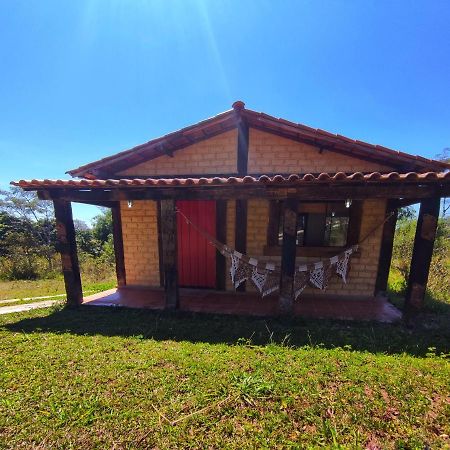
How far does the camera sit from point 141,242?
5773 mm

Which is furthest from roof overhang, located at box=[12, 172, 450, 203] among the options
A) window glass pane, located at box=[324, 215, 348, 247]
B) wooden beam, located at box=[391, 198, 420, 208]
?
window glass pane, located at box=[324, 215, 348, 247]

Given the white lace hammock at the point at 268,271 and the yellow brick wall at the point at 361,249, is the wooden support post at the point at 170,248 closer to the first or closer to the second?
the white lace hammock at the point at 268,271

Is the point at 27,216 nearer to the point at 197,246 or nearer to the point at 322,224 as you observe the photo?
the point at 197,246

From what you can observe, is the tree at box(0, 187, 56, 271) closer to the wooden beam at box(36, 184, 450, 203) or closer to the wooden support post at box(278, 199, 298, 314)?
the wooden beam at box(36, 184, 450, 203)

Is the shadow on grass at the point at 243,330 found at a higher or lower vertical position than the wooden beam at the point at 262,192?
lower

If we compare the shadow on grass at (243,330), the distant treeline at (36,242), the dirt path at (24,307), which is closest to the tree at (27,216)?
the distant treeline at (36,242)

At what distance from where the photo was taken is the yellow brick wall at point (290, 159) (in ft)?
16.1

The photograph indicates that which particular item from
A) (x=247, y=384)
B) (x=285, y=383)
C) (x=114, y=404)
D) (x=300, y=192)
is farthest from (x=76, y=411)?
(x=300, y=192)

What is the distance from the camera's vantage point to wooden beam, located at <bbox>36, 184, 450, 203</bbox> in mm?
3428

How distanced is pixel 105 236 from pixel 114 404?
23.2 metres

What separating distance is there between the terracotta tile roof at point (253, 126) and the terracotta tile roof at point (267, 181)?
1.28 metres

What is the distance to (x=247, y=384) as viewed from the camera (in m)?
2.45

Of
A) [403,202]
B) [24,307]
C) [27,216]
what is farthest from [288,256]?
[27,216]

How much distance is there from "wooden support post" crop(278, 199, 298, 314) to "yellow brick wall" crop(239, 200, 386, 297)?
4.13ft
